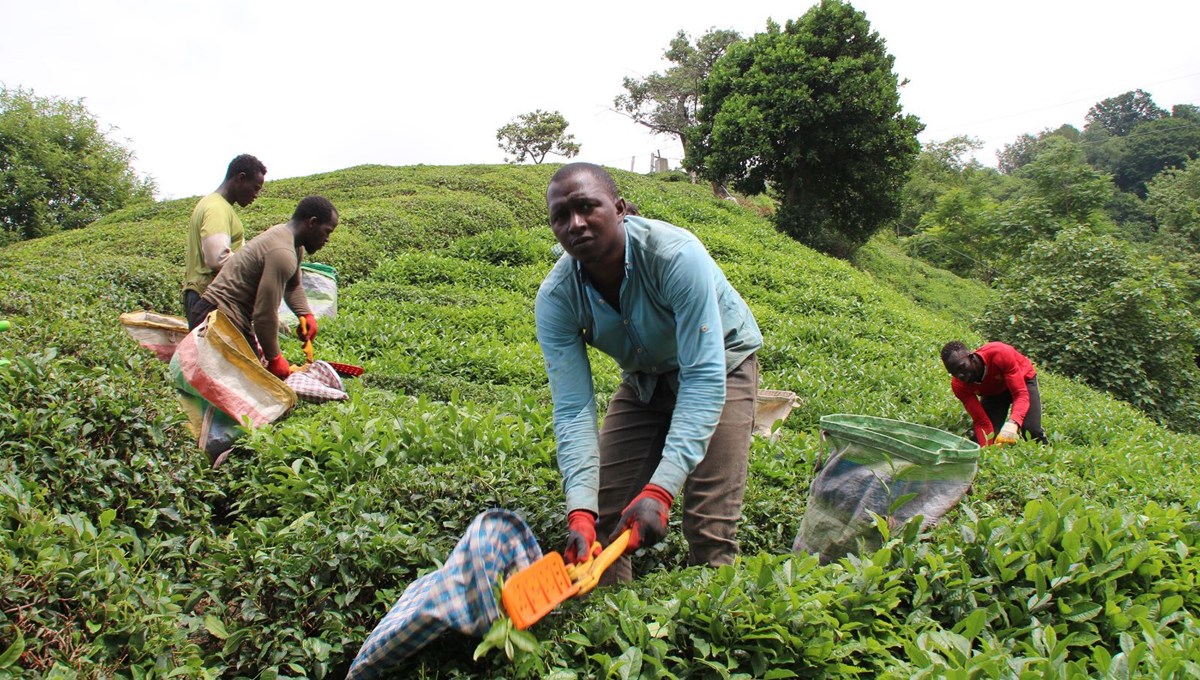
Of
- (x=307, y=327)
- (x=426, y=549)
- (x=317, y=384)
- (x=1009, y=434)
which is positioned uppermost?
(x=307, y=327)

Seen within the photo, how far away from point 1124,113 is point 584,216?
306 ft

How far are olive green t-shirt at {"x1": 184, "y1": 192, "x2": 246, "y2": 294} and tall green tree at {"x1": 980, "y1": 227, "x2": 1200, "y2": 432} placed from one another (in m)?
11.9

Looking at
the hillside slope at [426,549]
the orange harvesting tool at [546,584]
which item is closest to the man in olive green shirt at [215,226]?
the hillside slope at [426,549]

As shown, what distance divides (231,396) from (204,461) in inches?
15.1

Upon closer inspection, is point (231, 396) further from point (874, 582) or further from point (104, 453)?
point (874, 582)

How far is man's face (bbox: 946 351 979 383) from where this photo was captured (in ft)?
19.5

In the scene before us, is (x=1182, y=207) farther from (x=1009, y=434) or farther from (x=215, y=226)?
(x=215, y=226)

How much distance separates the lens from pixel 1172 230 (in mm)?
27047

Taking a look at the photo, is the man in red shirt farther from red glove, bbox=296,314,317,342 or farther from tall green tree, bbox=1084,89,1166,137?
tall green tree, bbox=1084,89,1166,137

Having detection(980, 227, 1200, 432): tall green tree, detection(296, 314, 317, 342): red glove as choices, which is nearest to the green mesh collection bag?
detection(296, 314, 317, 342): red glove

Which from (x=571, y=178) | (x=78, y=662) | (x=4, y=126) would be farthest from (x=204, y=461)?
(x=4, y=126)

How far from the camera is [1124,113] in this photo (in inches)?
3009

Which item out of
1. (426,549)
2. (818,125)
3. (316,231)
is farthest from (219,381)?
(818,125)

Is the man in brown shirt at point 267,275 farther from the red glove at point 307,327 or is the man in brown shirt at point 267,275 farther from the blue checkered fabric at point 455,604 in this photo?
the blue checkered fabric at point 455,604
